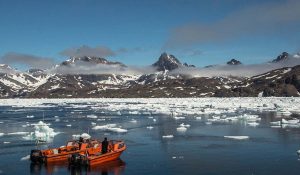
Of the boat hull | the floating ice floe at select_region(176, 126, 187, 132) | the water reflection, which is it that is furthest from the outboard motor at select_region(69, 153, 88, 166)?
the floating ice floe at select_region(176, 126, 187, 132)

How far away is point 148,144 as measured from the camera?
3466cm

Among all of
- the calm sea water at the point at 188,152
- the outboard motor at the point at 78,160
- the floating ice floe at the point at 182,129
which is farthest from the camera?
the floating ice floe at the point at 182,129

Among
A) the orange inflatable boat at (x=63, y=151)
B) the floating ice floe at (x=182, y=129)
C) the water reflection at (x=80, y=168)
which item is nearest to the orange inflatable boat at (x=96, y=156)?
the water reflection at (x=80, y=168)

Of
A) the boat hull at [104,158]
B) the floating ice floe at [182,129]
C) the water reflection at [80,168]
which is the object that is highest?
the floating ice floe at [182,129]

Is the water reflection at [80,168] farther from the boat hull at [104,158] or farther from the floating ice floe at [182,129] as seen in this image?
the floating ice floe at [182,129]

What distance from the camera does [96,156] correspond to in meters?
27.0

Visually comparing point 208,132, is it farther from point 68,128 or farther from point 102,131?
point 68,128

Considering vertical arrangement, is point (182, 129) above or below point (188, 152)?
above

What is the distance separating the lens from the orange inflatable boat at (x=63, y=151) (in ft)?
89.4

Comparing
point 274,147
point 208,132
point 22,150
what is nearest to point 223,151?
point 274,147

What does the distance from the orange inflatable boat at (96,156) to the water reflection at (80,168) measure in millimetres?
320

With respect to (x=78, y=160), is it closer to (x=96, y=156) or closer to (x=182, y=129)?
(x=96, y=156)

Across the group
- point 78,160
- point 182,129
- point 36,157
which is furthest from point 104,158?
point 182,129

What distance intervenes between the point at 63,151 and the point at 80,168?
3642 millimetres
